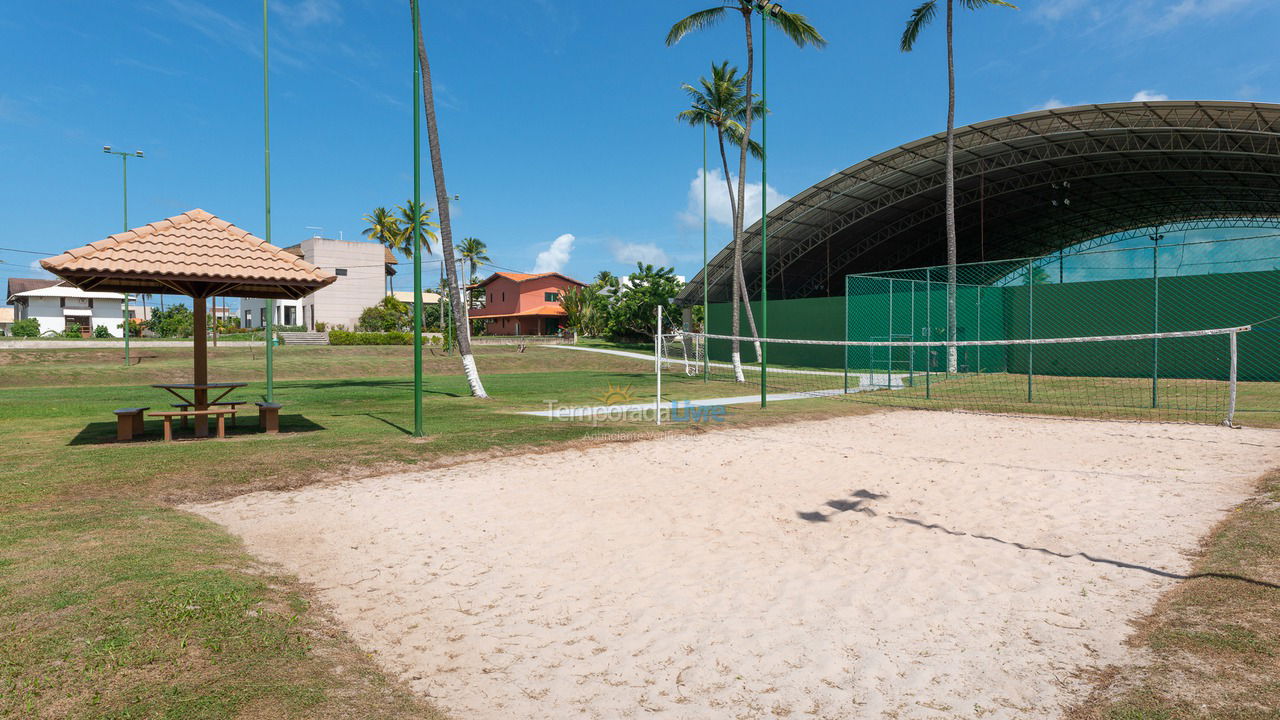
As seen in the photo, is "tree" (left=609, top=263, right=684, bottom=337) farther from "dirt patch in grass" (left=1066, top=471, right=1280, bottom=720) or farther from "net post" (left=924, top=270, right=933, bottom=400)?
"dirt patch in grass" (left=1066, top=471, right=1280, bottom=720)

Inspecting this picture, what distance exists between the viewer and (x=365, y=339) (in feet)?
134

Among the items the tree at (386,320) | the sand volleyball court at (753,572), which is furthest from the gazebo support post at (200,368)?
the tree at (386,320)

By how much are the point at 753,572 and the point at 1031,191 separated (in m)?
41.6

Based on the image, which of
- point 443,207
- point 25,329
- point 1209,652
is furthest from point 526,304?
point 1209,652

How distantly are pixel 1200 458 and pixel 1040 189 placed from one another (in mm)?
35059

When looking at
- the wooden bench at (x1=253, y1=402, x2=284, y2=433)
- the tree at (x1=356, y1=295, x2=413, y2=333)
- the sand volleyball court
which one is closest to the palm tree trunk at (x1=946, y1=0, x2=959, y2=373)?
the sand volleyball court

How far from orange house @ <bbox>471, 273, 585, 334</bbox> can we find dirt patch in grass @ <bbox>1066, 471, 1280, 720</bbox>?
2369 inches

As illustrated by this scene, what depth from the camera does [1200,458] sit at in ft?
29.5

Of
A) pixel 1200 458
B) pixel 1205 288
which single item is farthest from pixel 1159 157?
pixel 1200 458

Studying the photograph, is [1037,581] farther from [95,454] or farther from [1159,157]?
[1159,157]

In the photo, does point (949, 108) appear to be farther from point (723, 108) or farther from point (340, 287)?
point (340, 287)

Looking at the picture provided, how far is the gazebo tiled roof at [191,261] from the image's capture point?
973 cm

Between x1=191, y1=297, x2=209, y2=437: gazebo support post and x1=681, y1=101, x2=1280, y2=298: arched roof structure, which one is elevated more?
x1=681, y1=101, x2=1280, y2=298: arched roof structure

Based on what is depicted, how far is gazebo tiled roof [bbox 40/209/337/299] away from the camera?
31.9 ft
